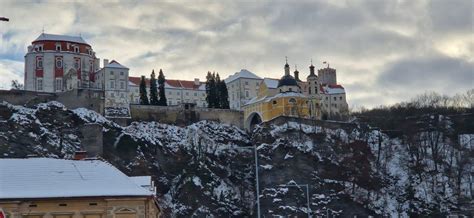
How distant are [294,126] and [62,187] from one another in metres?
73.5

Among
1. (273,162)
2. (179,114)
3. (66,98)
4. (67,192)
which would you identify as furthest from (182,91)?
(67,192)

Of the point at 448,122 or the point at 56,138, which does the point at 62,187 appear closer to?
the point at 56,138

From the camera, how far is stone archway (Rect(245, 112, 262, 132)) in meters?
125

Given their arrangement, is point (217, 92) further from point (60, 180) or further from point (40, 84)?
point (60, 180)

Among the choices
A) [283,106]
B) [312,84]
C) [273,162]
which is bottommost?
[273,162]

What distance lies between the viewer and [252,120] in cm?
12788

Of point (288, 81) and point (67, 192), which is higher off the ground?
point (288, 81)

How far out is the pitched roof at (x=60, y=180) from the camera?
43.0 meters

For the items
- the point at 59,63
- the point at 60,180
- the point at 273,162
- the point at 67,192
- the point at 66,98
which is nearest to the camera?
the point at 67,192

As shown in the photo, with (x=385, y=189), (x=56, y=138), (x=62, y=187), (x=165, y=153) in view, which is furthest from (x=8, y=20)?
(x=385, y=189)

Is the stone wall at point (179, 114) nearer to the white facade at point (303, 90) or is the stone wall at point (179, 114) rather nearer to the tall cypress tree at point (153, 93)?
the tall cypress tree at point (153, 93)

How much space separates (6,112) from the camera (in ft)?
325

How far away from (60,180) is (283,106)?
84.0m

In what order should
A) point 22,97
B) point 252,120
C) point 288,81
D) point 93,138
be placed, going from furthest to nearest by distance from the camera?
point 288,81 < point 252,120 < point 22,97 < point 93,138
